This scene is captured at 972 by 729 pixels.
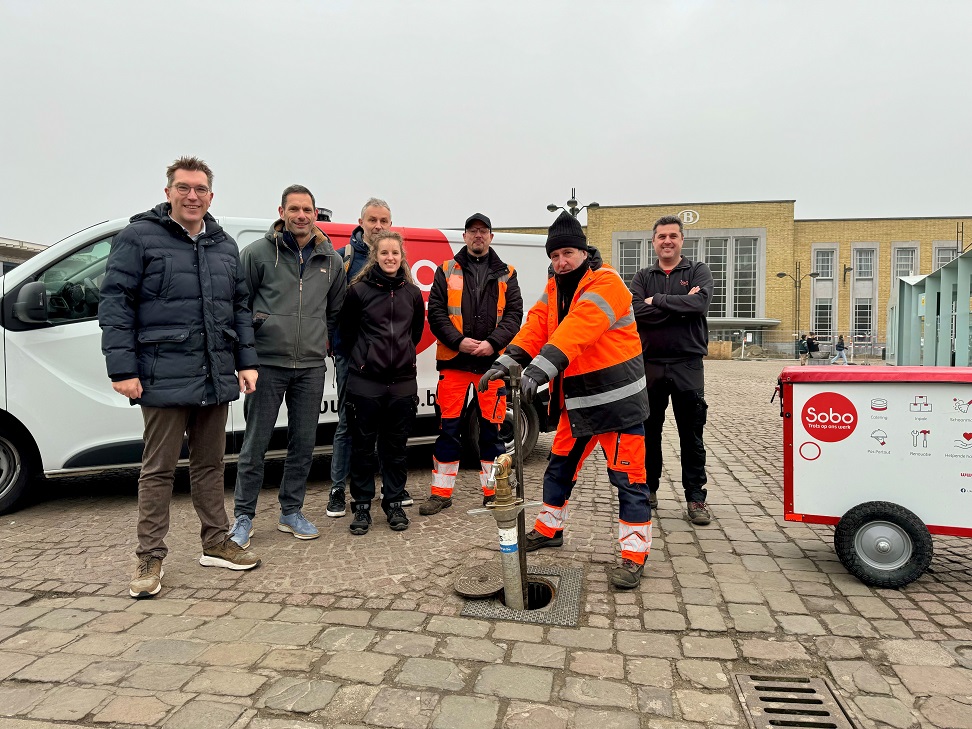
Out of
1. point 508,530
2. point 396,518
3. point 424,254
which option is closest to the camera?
point 508,530

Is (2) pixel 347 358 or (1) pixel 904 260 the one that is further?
(1) pixel 904 260

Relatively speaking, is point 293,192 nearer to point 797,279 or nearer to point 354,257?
point 354,257

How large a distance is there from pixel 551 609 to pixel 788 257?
155 feet

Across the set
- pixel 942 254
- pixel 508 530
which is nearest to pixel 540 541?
pixel 508 530

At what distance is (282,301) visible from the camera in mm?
4062

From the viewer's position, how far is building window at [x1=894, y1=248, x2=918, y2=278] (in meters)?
45.8

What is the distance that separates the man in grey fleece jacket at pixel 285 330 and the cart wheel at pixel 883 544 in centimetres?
317

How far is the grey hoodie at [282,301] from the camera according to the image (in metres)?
4.04

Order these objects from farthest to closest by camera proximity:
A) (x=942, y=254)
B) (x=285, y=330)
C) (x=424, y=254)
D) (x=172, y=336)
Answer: (x=942, y=254)
(x=424, y=254)
(x=285, y=330)
(x=172, y=336)

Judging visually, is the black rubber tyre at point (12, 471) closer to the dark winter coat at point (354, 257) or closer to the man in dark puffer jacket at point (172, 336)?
the man in dark puffer jacket at point (172, 336)

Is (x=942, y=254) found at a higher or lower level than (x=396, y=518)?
higher

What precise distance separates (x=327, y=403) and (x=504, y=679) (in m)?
3.45

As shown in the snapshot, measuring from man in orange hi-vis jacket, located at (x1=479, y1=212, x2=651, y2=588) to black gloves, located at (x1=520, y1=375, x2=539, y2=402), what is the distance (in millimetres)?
173

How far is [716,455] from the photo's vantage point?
717 cm
